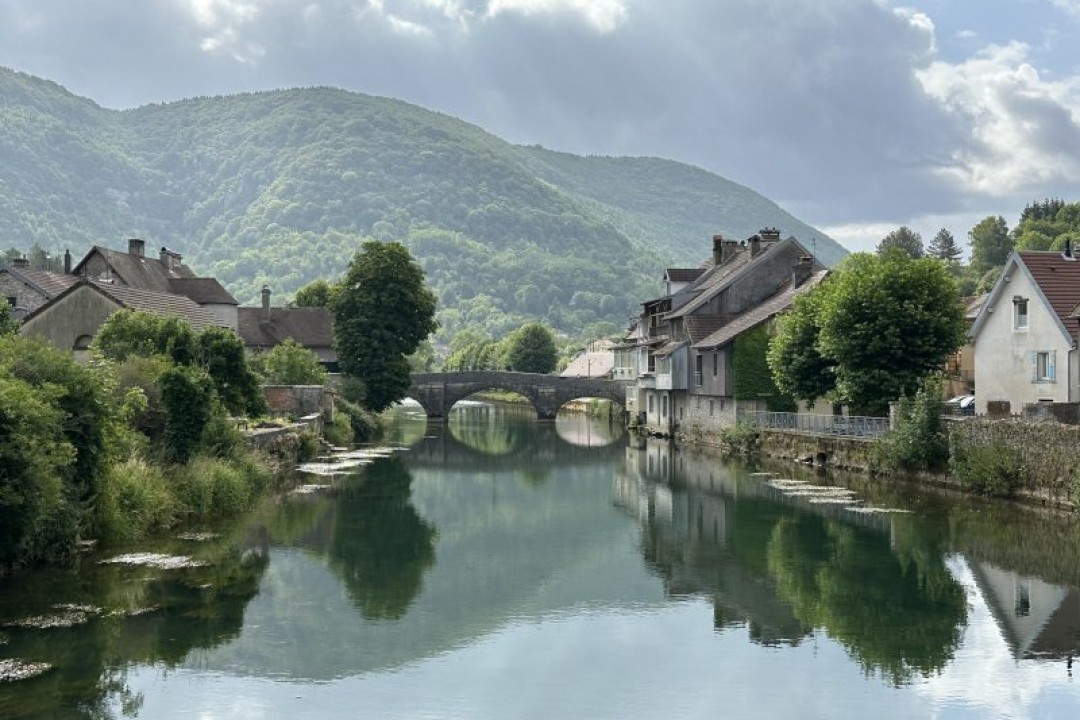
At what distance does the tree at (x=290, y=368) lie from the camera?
7150 centimetres

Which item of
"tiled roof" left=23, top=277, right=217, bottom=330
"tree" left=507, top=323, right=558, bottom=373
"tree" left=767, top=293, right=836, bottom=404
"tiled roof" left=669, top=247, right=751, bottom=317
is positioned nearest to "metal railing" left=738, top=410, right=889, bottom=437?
"tree" left=767, top=293, right=836, bottom=404

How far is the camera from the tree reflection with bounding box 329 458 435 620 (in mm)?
28500

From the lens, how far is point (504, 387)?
10475 centimetres

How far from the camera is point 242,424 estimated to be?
163ft

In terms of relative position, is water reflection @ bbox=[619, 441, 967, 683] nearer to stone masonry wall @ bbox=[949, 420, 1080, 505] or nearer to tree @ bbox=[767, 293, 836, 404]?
stone masonry wall @ bbox=[949, 420, 1080, 505]

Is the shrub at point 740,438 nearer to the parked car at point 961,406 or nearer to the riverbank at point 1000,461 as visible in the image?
the riverbank at point 1000,461

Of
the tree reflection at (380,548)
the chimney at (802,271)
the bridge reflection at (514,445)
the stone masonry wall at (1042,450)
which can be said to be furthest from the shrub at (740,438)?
the stone masonry wall at (1042,450)

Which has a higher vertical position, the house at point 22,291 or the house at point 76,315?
the house at point 22,291

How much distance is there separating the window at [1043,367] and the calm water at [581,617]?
6966 millimetres

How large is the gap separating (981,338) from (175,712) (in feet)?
132

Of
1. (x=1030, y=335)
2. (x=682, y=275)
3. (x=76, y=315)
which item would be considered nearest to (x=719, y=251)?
(x=682, y=275)

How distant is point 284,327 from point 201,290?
44.5 feet

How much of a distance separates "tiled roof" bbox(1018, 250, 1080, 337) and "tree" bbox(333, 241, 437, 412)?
4674 centimetres

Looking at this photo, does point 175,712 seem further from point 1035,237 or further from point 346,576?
point 1035,237
